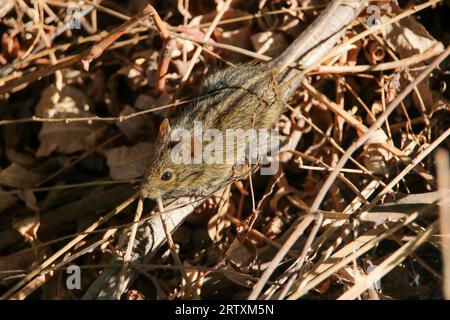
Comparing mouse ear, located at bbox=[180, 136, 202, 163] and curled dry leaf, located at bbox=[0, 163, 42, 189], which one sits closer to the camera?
mouse ear, located at bbox=[180, 136, 202, 163]

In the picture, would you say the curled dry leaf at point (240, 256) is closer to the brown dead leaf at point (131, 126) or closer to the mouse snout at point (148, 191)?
the mouse snout at point (148, 191)

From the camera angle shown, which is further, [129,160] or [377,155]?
[129,160]

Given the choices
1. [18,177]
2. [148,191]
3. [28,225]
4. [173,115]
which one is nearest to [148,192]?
Answer: [148,191]

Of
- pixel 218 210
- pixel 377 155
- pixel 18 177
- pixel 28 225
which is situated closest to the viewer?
pixel 377 155

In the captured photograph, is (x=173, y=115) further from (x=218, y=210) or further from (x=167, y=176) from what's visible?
(x=218, y=210)

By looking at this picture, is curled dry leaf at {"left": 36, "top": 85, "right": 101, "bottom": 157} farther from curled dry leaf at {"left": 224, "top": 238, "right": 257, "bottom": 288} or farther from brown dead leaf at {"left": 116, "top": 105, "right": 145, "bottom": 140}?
curled dry leaf at {"left": 224, "top": 238, "right": 257, "bottom": 288}

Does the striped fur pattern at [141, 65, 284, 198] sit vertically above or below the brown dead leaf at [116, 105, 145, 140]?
below

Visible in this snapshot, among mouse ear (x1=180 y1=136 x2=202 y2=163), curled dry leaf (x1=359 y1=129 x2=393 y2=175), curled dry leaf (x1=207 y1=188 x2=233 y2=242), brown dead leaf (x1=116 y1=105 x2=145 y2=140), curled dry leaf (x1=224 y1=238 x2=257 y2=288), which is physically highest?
brown dead leaf (x1=116 y1=105 x2=145 y2=140)

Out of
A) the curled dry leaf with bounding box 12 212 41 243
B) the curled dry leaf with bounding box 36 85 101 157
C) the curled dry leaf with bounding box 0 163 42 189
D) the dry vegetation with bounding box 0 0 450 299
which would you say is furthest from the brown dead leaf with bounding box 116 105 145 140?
the curled dry leaf with bounding box 12 212 41 243
